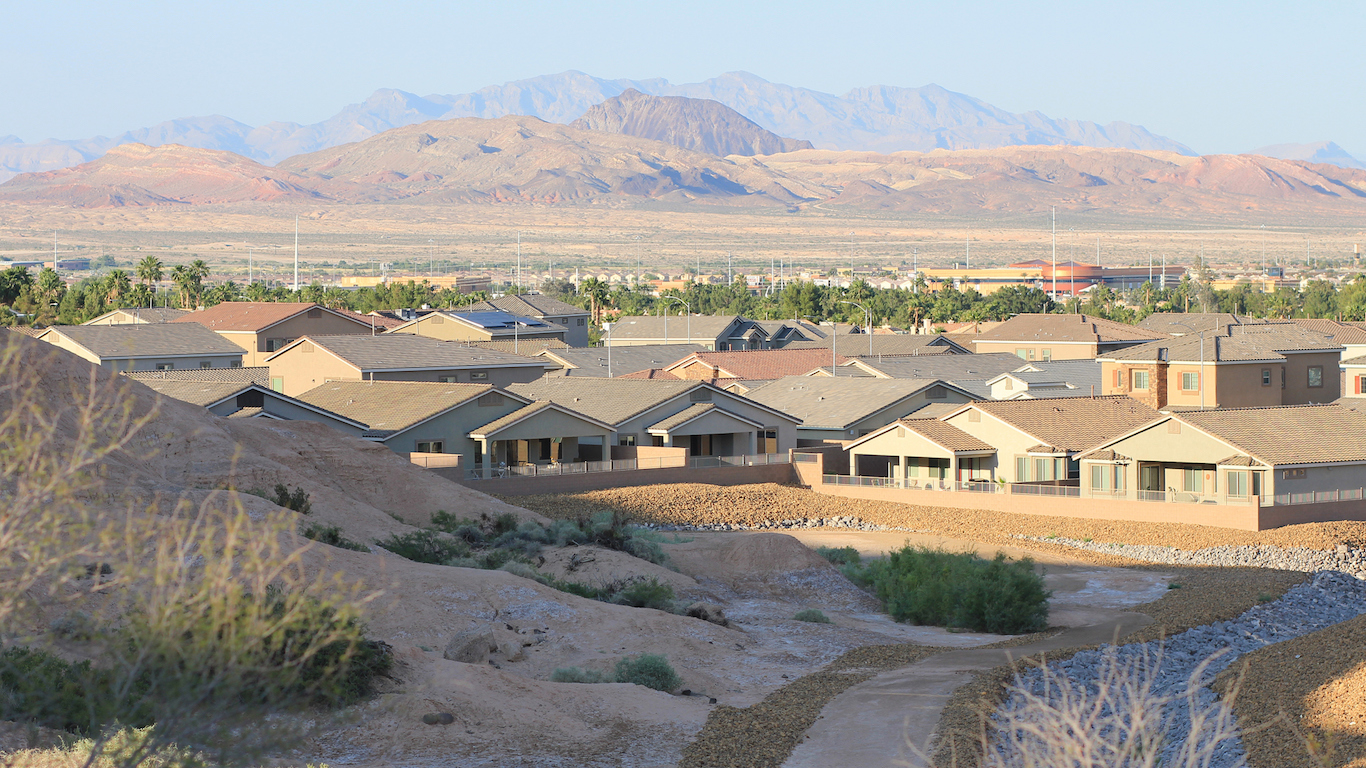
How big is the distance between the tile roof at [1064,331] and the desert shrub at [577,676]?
244 feet

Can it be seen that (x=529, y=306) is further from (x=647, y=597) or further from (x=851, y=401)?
(x=647, y=597)

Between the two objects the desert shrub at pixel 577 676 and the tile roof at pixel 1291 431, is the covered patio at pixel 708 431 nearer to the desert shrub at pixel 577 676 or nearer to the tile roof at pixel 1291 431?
the tile roof at pixel 1291 431

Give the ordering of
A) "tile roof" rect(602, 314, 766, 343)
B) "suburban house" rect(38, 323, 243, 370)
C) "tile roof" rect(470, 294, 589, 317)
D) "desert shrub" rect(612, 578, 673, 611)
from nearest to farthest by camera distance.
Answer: "desert shrub" rect(612, 578, 673, 611), "suburban house" rect(38, 323, 243, 370), "tile roof" rect(602, 314, 766, 343), "tile roof" rect(470, 294, 589, 317)

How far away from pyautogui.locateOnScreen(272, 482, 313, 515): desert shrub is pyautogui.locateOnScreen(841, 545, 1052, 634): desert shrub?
1387 centimetres

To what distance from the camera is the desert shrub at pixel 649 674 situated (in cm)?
2398

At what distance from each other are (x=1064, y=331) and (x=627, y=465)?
48439 mm

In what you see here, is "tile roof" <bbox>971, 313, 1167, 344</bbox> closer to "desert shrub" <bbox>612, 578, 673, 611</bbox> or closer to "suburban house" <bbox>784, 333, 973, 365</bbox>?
"suburban house" <bbox>784, 333, 973, 365</bbox>

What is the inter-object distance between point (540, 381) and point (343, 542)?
35.9 m

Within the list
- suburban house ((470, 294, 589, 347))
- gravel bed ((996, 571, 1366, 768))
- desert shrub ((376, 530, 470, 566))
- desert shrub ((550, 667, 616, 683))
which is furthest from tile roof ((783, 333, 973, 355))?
desert shrub ((550, 667, 616, 683))

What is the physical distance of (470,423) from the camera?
184 ft

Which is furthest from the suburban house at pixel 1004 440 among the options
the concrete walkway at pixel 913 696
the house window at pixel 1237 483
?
the concrete walkway at pixel 913 696

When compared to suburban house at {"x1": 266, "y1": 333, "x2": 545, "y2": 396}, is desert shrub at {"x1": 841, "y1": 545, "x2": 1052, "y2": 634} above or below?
below

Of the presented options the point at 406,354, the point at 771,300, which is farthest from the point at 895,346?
the point at 771,300

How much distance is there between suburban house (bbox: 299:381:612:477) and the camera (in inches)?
2152
